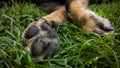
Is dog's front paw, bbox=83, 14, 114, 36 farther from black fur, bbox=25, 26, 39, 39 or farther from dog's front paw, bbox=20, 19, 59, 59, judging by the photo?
black fur, bbox=25, 26, 39, 39

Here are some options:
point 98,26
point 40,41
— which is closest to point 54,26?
point 98,26

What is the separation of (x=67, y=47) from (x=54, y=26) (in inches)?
15.4

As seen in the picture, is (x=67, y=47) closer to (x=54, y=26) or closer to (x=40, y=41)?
(x=40, y=41)

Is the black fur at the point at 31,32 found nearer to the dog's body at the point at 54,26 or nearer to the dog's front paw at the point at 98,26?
the dog's body at the point at 54,26

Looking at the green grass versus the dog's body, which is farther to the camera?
the dog's body

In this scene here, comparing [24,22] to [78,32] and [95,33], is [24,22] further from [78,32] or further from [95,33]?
[95,33]

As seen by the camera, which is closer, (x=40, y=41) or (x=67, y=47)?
(x=40, y=41)

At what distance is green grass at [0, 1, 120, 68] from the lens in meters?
1.66

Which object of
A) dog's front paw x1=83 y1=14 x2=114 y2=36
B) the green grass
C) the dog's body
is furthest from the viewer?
dog's front paw x1=83 y1=14 x2=114 y2=36

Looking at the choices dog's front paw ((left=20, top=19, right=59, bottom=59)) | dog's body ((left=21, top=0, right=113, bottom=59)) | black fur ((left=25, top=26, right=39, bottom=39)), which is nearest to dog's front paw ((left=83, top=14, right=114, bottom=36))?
dog's body ((left=21, top=0, right=113, bottom=59))

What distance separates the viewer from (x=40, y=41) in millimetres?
1792

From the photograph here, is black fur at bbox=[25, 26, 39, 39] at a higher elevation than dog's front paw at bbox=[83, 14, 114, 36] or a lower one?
higher

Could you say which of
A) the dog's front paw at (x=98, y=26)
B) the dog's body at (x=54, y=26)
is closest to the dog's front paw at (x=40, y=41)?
the dog's body at (x=54, y=26)

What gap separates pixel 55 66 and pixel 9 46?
314mm
